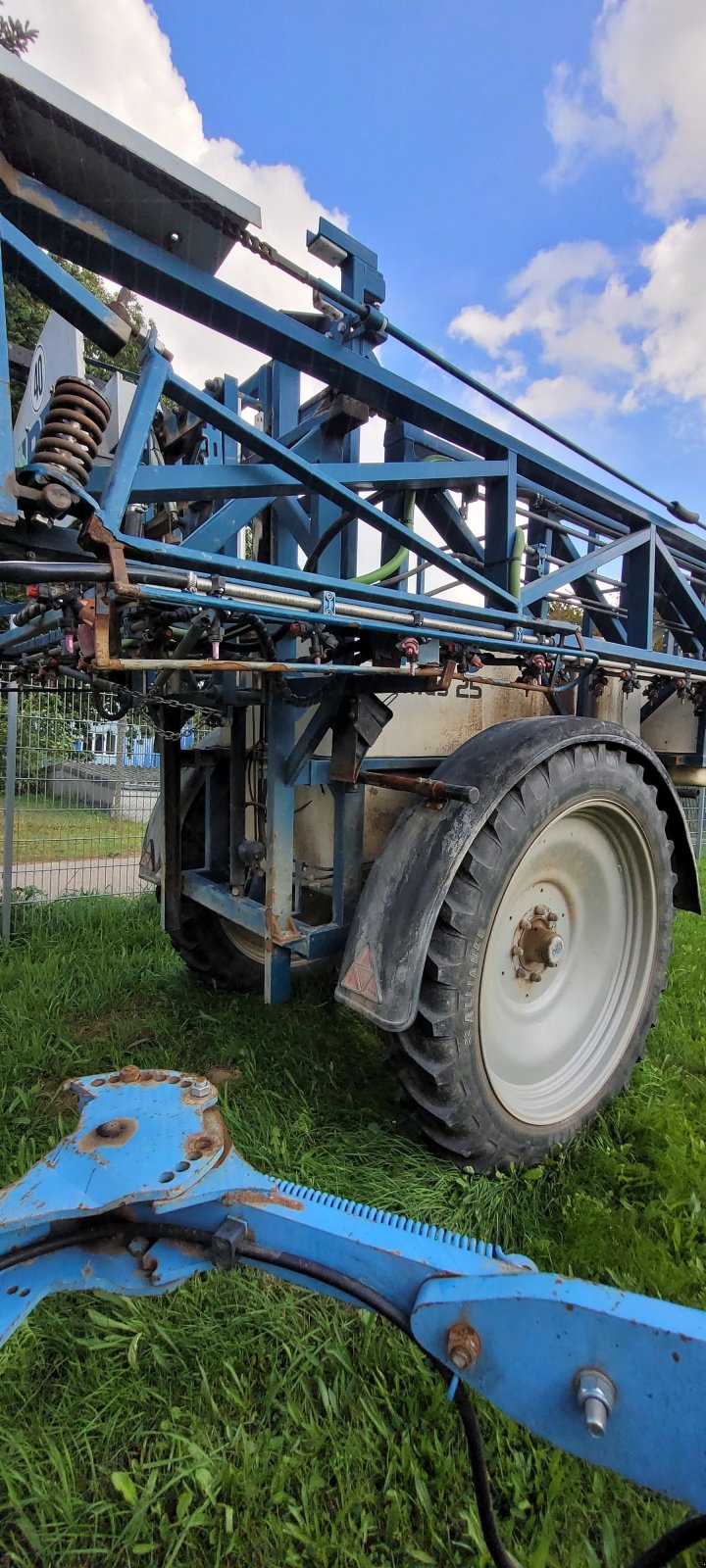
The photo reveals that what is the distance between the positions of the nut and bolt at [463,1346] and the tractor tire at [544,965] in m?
0.91

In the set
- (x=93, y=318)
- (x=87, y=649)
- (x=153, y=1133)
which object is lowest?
(x=153, y=1133)

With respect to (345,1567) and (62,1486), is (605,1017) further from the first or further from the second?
(62,1486)

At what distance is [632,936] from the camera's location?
9.07ft

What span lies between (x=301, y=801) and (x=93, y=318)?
5.76 feet

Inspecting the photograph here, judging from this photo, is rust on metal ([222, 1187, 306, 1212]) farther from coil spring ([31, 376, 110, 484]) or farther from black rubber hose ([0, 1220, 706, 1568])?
coil spring ([31, 376, 110, 484])

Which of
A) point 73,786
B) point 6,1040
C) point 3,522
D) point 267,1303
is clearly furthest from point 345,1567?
point 73,786

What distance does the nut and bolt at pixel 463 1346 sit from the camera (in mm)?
1020

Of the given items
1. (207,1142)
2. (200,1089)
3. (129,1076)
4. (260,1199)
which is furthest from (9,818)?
(260,1199)

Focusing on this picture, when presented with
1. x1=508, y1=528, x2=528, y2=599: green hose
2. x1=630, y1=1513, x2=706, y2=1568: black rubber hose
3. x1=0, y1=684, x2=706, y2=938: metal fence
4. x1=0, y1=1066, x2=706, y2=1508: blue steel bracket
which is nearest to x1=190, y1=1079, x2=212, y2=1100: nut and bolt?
x1=0, y1=1066, x2=706, y2=1508: blue steel bracket

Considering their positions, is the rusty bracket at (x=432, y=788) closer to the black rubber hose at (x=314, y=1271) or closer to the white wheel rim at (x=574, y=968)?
the white wheel rim at (x=574, y=968)

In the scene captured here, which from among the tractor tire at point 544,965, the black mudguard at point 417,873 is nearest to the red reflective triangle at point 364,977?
the black mudguard at point 417,873

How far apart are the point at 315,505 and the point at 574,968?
6.18 feet

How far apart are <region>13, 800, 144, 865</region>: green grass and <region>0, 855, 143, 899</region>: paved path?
5cm

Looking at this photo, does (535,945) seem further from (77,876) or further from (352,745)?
(77,876)
